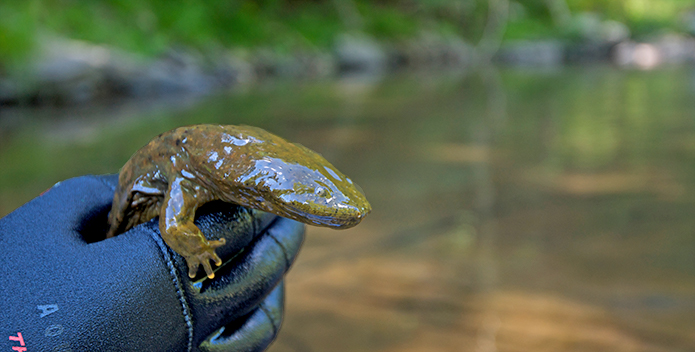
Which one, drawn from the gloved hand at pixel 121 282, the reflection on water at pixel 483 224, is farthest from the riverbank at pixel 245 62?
the gloved hand at pixel 121 282

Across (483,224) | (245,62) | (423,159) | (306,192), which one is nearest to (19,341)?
(306,192)

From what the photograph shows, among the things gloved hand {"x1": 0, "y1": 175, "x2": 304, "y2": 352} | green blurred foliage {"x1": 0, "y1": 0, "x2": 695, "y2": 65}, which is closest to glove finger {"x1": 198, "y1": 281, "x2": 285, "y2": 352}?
gloved hand {"x1": 0, "y1": 175, "x2": 304, "y2": 352}

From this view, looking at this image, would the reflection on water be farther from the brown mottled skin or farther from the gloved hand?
the brown mottled skin

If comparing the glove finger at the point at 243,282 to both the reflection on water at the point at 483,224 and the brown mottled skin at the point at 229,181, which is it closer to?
the brown mottled skin at the point at 229,181

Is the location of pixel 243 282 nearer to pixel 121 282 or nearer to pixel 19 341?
pixel 121 282

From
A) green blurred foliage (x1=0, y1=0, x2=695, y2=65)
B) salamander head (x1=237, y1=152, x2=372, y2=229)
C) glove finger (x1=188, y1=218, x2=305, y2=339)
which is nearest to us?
salamander head (x1=237, y1=152, x2=372, y2=229)

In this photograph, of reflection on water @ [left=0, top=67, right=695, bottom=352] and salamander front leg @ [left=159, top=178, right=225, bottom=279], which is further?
reflection on water @ [left=0, top=67, right=695, bottom=352]
